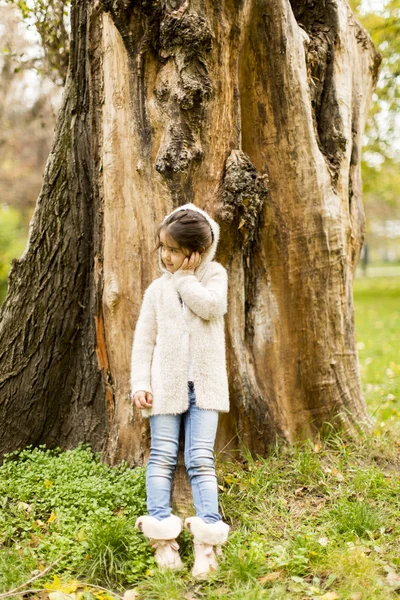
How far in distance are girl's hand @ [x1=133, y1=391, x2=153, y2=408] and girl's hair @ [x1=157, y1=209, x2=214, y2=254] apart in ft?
2.89

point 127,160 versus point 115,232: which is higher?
point 127,160

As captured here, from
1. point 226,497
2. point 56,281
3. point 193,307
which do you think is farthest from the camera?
point 56,281

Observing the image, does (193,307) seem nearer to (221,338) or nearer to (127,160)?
(221,338)

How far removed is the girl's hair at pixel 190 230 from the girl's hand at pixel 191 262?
3cm

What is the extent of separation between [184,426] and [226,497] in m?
0.57

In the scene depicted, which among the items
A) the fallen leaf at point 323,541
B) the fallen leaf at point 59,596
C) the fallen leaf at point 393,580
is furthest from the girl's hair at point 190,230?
the fallen leaf at point 393,580

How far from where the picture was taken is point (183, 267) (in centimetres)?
326

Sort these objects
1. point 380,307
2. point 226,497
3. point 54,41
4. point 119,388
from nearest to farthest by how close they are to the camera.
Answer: point 226,497 → point 119,388 → point 54,41 → point 380,307

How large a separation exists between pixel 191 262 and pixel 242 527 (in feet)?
5.30

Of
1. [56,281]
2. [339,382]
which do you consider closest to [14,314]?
[56,281]

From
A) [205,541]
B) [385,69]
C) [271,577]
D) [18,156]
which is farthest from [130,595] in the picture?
[18,156]

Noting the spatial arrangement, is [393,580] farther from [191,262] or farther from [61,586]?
[191,262]

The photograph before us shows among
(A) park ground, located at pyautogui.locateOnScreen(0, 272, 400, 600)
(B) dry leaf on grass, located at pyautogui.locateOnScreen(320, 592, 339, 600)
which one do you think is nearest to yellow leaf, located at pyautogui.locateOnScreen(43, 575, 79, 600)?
(A) park ground, located at pyautogui.locateOnScreen(0, 272, 400, 600)

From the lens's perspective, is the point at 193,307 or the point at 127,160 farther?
the point at 127,160
